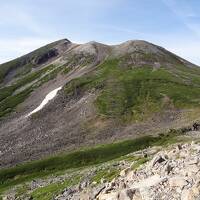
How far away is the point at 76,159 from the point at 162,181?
75.4m

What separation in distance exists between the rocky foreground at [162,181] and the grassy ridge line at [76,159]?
56841 millimetres

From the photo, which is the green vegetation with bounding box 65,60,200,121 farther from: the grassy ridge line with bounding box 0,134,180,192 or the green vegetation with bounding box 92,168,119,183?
the green vegetation with bounding box 92,168,119,183

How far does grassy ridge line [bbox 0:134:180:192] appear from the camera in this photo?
116m

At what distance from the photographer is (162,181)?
46719 mm

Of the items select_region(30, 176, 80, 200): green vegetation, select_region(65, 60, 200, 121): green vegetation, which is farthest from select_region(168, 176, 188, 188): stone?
select_region(65, 60, 200, 121): green vegetation

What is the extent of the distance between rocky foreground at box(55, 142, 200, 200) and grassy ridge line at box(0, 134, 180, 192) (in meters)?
56.8

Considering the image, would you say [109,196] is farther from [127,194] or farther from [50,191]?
[50,191]

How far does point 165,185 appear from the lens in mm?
45656

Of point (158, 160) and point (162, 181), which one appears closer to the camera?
point (162, 181)

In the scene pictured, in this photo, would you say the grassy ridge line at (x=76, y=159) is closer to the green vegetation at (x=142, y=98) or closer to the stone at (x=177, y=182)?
the green vegetation at (x=142, y=98)

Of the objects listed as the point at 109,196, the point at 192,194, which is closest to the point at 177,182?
the point at 192,194

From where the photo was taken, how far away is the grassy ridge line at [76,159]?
116 meters

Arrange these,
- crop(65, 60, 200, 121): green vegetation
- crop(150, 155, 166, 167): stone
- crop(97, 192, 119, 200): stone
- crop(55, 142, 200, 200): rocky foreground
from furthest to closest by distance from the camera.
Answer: crop(65, 60, 200, 121): green vegetation, crop(150, 155, 166, 167): stone, crop(97, 192, 119, 200): stone, crop(55, 142, 200, 200): rocky foreground

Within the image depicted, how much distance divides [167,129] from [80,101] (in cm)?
5950
